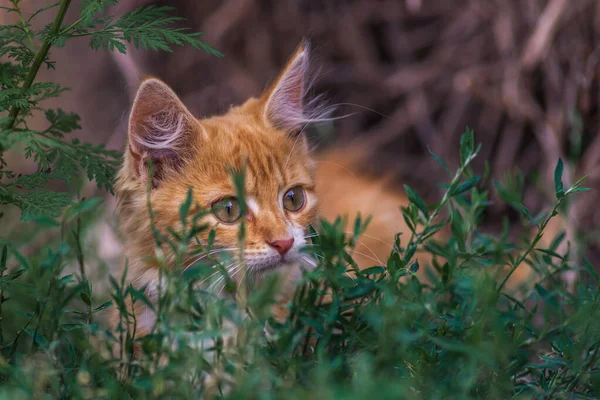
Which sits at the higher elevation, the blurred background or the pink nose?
the blurred background

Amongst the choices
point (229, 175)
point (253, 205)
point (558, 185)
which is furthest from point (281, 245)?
point (558, 185)

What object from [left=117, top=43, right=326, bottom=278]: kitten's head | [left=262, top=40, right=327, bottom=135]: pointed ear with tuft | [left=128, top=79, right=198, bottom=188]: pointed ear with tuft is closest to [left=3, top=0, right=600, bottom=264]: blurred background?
[left=262, top=40, right=327, bottom=135]: pointed ear with tuft

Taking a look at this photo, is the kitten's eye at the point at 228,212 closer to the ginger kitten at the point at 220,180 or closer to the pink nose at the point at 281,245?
the ginger kitten at the point at 220,180

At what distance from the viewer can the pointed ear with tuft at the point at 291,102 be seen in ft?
7.08

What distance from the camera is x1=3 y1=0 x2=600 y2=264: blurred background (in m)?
3.27

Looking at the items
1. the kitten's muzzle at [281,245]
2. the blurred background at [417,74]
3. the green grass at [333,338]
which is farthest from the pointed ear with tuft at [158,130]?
the blurred background at [417,74]

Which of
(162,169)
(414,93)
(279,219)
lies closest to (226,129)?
(162,169)

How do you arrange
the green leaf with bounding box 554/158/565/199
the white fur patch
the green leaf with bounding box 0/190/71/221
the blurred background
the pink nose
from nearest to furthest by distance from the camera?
the green leaf with bounding box 554/158/565/199 < the green leaf with bounding box 0/190/71/221 < the pink nose < the white fur patch < the blurred background

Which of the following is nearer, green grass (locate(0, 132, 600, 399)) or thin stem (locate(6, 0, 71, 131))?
green grass (locate(0, 132, 600, 399))

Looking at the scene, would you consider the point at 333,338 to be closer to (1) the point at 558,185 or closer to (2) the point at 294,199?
(1) the point at 558,185

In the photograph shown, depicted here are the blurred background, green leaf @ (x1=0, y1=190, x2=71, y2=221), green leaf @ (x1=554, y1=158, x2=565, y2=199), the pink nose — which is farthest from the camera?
the blurred background

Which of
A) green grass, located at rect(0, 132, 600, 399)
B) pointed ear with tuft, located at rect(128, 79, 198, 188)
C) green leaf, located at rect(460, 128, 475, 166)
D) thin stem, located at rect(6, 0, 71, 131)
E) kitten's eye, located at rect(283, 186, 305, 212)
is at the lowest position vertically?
green grass, located at rect(0, 132, 600, 399)

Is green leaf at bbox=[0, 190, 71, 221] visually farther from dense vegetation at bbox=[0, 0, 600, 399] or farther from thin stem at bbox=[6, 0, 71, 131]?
thin stem at bbox=[6, 0, 71, 131]

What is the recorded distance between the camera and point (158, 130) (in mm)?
1905
